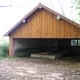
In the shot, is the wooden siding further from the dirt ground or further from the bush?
the dirt ground

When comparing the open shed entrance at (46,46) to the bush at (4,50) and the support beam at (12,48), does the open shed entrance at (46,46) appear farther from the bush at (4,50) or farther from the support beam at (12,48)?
the bush at (4,50)

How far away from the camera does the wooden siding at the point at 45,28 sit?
568 inches

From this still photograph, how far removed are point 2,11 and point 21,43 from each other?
1169 centimetres

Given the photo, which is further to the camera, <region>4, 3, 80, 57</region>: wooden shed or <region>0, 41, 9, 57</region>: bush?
<region>0, 41, 9, 57</region>: bush

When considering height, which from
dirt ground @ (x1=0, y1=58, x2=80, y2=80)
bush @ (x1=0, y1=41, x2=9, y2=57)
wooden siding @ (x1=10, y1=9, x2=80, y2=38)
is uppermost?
wooden siding @ (x1=10, y1=9, x2=80, y2=38)

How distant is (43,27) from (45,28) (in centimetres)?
20

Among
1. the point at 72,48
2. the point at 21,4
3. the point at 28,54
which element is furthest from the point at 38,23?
the point at 21,4

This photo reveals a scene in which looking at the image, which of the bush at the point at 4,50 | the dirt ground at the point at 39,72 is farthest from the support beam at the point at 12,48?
the dirt ground at the point at 39,72

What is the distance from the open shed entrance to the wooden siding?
2138 millimetres

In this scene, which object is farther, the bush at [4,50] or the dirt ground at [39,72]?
the bush at [4,50]

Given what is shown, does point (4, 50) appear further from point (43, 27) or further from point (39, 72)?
point (39, 72)

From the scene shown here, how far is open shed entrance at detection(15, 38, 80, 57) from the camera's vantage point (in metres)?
18.7

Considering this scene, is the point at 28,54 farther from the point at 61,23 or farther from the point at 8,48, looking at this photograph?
the point at 61,23

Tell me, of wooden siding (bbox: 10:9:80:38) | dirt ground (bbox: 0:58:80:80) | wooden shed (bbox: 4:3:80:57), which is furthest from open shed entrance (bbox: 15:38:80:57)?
dirt ground (bbox: 0:58:80:80)
